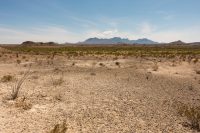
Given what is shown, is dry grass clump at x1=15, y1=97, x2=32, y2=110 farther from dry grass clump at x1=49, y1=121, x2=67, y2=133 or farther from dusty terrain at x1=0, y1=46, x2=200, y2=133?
dry grass clump at x1=49, y1=121, x2=67, y2=133

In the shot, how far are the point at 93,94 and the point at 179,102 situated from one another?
151 inches

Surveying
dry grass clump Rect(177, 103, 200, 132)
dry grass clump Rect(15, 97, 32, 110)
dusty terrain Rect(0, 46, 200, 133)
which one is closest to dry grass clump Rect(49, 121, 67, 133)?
dusty terrain Rect(0, 46, 200, 133)

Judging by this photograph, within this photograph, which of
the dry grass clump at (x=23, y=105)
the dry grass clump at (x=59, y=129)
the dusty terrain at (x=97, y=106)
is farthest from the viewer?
the dry grass clump at (x=23, y=105)

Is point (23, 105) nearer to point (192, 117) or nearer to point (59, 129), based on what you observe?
point (59, 129)

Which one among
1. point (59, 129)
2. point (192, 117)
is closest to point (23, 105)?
point (59, 129)

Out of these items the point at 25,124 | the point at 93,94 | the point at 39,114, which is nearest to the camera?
the point at 25,124

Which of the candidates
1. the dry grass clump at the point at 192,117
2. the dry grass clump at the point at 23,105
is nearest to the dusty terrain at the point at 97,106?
the dry grass clump at the point at 23,105

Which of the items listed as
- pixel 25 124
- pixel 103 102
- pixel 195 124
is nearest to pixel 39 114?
pixel 25 124

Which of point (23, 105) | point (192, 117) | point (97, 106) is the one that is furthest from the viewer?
point (97, 106)

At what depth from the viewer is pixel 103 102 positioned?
11.0 metres

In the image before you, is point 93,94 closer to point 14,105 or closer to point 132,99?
point 132,99

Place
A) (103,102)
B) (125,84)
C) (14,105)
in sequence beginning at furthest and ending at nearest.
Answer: (125,84) → (103,102) → (14,105)

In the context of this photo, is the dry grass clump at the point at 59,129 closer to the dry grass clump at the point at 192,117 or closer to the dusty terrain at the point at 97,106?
the dusty terrain at the point at 97,106

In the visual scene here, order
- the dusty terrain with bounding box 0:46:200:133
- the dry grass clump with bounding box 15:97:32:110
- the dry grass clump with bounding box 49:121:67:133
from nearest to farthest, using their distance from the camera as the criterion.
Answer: the dry grass clump with bounding box 49:121:67:133
the dusty terrain with bounding box 0:46:200:133
the dry grass clump with bounding box 15:97:32:110
